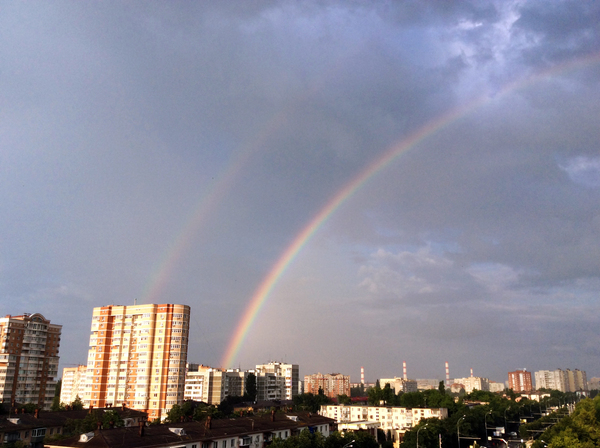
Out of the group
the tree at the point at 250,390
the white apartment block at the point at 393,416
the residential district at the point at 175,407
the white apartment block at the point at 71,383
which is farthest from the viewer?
the white apartment block at the point at 71,383

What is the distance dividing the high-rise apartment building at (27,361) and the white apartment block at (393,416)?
217 ft

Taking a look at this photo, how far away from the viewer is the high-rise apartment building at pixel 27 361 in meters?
101

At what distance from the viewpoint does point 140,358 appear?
9338 cm

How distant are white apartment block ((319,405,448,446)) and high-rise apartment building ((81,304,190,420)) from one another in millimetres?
32234

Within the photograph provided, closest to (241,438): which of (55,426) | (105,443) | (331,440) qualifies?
Result: (331,440)

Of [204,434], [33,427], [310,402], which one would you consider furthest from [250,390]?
[204,434]

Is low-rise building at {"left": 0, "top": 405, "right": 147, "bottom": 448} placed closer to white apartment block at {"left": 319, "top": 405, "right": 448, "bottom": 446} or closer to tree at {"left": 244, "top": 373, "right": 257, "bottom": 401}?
white apartment block at {"left": 319, "top": 405, "right": 448, "bottom": 446}

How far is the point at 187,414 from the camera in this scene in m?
76.0

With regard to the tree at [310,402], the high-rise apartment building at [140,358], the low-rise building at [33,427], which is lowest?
the tree at [310,402]

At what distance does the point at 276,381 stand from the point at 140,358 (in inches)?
2985

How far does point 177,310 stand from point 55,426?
39723mm

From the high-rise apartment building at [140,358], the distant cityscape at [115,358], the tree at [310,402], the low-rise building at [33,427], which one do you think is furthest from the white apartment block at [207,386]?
the low-rise building at [33,427]

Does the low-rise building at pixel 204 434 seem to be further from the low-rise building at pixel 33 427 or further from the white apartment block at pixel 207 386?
the white apartment block at pixel 207 386

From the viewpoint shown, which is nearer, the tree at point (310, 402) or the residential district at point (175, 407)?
the residential district at point (175, 407)
